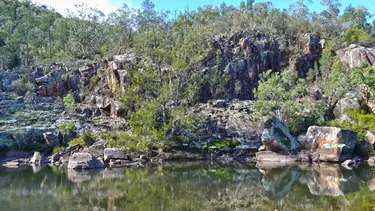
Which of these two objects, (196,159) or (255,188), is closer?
(255,188)

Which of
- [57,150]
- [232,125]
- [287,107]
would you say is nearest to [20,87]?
[57,150]

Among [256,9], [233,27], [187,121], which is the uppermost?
[256,9]

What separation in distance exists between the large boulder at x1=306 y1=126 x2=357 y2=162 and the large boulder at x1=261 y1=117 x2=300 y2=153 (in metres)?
2.84

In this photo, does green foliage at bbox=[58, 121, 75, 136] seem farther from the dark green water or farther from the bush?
the bush

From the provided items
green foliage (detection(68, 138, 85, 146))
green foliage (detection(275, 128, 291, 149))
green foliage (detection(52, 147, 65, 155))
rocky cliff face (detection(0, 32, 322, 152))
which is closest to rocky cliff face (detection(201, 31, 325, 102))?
rocky cliff face (detection(0, 32, 322, 152))

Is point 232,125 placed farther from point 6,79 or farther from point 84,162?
point 6,79

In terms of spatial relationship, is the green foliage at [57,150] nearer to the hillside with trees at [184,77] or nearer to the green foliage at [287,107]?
the hillside with trees at [184,77]

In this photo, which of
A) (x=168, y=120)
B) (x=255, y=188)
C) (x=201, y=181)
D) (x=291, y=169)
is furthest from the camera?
(x=168, y=120)

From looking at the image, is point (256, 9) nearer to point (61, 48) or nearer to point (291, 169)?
point (61, 48)

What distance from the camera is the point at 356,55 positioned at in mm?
66562

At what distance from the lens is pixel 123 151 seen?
46.0 metres

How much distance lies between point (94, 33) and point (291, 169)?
55236mm

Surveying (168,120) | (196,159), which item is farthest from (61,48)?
(196,159)

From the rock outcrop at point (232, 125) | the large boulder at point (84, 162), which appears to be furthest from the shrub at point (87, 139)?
the rock outcrop at point (232, 125)
